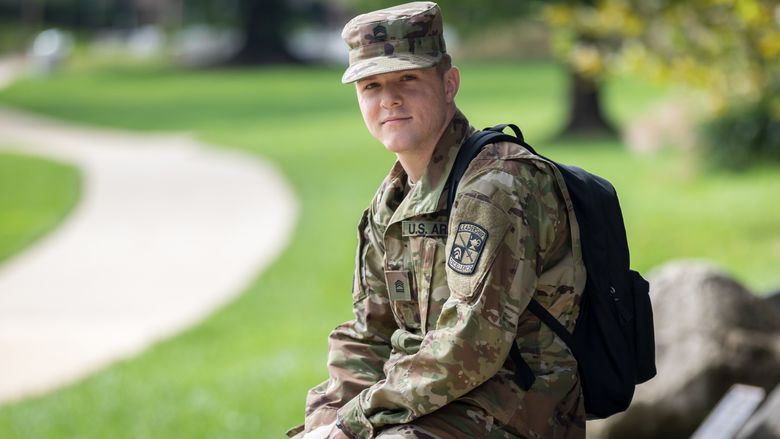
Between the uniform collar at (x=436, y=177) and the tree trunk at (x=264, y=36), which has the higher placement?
the tree trunk at (x=264, y=36)

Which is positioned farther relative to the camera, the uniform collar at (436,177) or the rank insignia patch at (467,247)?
the uniform collar at (436,177)

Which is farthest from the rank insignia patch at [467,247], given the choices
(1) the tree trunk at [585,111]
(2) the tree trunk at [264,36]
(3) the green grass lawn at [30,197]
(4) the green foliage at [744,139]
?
(2) the tree trunk at [264,36]

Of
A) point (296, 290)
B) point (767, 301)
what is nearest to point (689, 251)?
point (296, 290)

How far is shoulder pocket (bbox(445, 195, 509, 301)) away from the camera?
113 inches

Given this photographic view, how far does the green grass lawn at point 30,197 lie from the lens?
16656 mm

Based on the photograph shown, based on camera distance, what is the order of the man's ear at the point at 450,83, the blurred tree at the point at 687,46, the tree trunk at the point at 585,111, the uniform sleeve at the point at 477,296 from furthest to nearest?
1. the tree trunk at the point at 585,111
2. the blurred tree at the point at 687,46
3. the man's ear at the point at 450,83
4. the uniform sleeve at the point at 477,296

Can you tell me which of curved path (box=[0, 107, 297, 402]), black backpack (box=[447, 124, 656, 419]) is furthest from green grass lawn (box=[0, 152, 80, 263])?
black backpack (box=[447, 124, 656, 419])

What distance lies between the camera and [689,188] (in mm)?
17391

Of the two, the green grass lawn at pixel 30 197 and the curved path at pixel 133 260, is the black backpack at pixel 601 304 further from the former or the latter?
the green grass lawn at pixel 30 197

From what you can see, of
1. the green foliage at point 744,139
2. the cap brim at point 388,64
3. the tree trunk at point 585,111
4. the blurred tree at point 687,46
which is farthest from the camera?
the tree trunk at point 585,111

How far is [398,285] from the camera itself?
10.5ft

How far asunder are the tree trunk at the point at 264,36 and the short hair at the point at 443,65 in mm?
46527

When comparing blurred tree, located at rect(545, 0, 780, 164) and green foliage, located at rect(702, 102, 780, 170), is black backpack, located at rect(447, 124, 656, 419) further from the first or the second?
green foliage, located at rect(702, 102, 780, 170)

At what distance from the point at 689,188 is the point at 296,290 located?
6.98 metres
